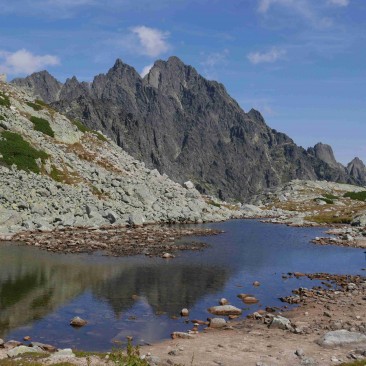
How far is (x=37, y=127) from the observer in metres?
107

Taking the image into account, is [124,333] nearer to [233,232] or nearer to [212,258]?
[212,258]

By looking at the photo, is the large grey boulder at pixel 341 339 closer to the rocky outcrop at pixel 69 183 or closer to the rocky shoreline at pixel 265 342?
the rocky shoreline at pixel 265 342

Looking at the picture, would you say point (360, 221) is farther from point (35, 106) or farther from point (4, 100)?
point (4, 100)

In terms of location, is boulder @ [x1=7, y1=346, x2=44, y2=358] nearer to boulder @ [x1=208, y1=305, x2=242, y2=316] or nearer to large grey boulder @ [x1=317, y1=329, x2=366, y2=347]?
boulder @ [x1=208, y1=305, x2=242, y2=316]

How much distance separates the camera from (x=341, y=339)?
85.0 ft

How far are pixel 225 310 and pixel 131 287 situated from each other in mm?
10483

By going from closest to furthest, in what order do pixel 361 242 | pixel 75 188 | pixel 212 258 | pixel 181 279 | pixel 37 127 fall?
pixel 181 279
pixel 212 258
pixel 361 242
pixel 75 188
pixel 37 127

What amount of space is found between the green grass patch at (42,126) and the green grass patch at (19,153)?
15088mm

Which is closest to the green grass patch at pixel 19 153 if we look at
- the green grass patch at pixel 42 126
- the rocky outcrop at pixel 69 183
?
the rocky outcrop at pixel 69 183

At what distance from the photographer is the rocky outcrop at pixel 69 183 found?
73438mm

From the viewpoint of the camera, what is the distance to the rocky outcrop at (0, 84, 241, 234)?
241 ft

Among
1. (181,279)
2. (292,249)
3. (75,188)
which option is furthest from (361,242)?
(75,188)

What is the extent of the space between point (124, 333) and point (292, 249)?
46178 mm

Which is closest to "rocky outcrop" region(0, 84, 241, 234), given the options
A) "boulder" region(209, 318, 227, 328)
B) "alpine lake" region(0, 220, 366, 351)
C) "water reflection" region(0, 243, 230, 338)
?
"alpine lake" region(0, 220, 366, 351)
